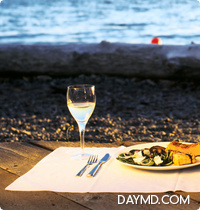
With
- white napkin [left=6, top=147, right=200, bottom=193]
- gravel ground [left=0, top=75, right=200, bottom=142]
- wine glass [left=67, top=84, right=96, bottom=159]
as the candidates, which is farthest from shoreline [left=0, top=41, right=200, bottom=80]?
white napkin [left=6, top=147, right=200, bottom=193]

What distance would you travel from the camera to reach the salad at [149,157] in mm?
1174

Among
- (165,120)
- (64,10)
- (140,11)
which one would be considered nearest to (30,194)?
(165,120)

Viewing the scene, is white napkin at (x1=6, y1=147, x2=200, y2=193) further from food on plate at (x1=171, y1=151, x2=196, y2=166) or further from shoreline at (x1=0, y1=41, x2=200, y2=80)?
shoreline at (x1=0, y1=41, x2=200, y2=80)

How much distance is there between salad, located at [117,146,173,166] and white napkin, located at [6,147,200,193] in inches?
1.2

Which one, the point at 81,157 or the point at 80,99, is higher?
the point at 80,99

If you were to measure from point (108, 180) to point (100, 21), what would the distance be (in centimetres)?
2214

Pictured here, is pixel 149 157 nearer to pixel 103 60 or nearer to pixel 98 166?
pixel 98 166

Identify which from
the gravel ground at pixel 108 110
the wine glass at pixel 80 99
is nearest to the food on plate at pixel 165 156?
the wine glass at pixel 80 99

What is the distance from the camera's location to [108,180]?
1123 mm

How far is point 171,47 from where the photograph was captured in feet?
18.2

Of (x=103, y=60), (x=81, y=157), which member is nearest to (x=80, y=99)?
(x=81, y=157)

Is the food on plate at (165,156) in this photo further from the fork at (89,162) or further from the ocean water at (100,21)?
the ocean water at (100,21)

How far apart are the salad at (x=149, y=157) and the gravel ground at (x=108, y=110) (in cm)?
212

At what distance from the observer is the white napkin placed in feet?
3.47
